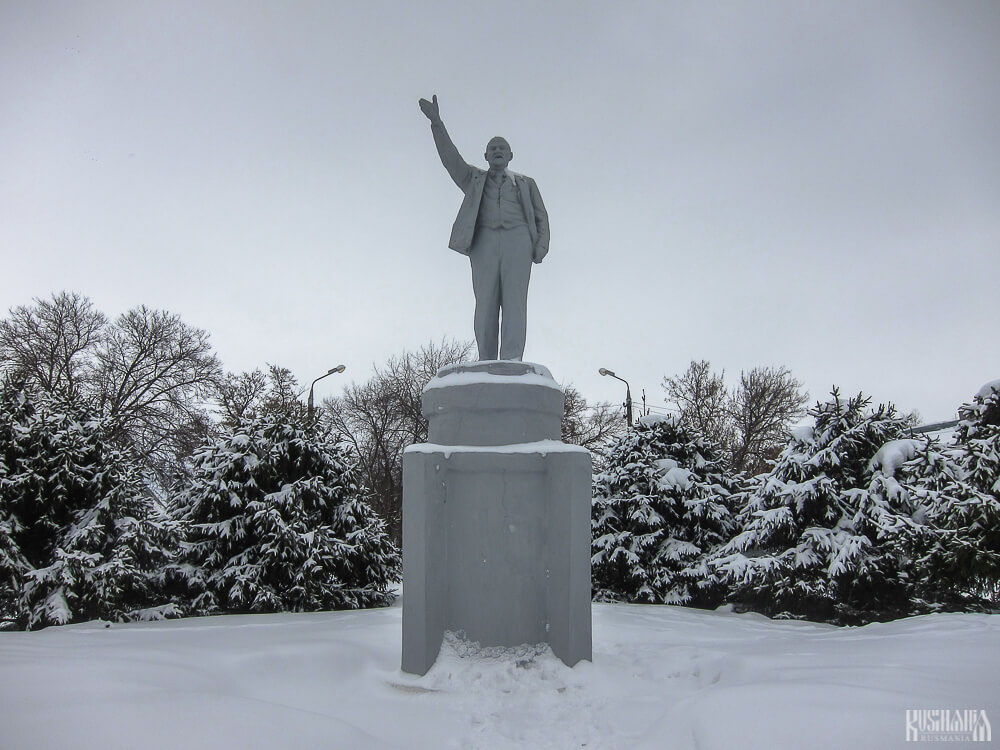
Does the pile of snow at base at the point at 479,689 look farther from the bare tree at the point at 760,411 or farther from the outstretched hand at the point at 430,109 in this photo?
the bare tree at the point at 760,411

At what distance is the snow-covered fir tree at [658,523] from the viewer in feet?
29.8

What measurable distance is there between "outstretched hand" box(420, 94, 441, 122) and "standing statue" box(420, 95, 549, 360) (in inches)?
0.5

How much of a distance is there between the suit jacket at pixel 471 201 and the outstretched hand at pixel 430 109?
8 centimetres

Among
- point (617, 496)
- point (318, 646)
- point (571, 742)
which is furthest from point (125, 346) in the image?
point (571, 742)

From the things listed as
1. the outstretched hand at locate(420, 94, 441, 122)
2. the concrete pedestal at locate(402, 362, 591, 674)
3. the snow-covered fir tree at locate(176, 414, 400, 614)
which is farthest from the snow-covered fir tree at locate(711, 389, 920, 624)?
the outstretched hand at locate(420, 94, 441, 122)

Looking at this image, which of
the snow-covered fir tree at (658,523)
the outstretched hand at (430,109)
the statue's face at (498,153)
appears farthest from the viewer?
the snow-covered fir tree at (658,523)

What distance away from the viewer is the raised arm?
5.61 meters

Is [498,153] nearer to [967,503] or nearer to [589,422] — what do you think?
[967,503]

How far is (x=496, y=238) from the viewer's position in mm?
5801

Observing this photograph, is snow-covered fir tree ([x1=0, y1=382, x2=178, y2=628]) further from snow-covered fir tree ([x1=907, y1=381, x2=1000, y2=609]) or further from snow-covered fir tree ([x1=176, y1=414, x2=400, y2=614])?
snow-covered fir tree ([x1=907, y1=381, x2=1000, y2=609])

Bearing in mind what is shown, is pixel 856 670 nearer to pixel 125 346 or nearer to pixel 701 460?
pixel 701 460

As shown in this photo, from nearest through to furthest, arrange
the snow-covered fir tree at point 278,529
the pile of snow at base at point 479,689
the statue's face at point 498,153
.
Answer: the pile of snow at base at point 479,689
the statue's face at point 498,153
the snow-covered fir tree at point 278,529

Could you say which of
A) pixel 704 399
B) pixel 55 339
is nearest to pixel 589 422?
pixel 704 399

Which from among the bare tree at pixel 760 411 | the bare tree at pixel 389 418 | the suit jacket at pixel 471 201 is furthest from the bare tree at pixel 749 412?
the suit jacket at pixel 471 201
